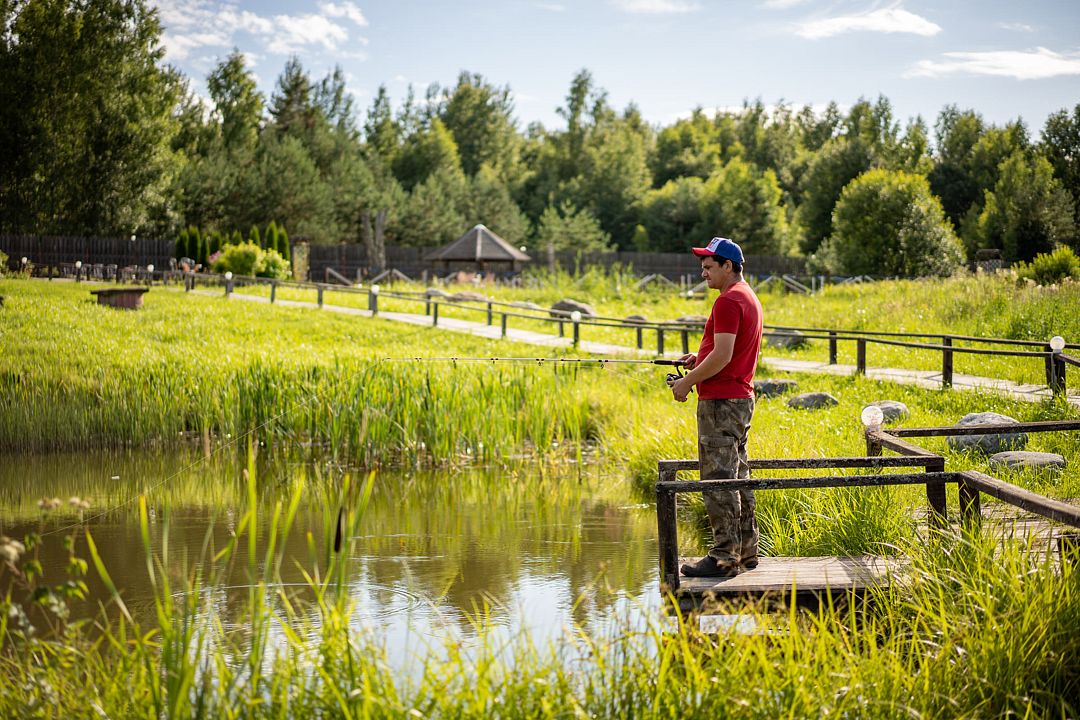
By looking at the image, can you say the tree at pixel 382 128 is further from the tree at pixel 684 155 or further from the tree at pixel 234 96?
the tree at pixel 684 155

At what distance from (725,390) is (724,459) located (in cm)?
32

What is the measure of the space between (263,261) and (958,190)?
1355 inches

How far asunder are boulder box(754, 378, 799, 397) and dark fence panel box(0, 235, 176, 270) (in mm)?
17560

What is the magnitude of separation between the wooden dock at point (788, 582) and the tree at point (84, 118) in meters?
26.5

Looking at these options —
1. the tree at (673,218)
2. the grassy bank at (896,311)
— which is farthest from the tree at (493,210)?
the grassy bank at (896,311)

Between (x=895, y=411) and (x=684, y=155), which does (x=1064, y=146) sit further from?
(x=895, y=411)

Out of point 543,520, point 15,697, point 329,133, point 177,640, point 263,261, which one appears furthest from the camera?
point 329,133

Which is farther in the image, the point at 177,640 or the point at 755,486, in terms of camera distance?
the point at 755,486

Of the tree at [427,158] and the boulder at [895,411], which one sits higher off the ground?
the tree at [427,158]

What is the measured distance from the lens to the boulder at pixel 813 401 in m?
11.7

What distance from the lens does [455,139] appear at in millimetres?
65250

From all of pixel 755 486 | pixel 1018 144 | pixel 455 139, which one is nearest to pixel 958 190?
pixel 1018 144

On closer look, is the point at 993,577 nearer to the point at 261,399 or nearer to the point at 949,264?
the point at 261,399

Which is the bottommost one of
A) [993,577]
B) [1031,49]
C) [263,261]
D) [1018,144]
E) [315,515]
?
[315,515]
